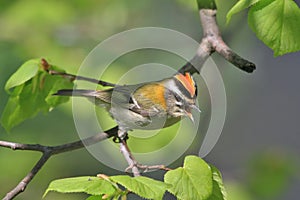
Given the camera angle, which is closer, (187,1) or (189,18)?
(187,1)

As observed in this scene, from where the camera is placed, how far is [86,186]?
1.02 m

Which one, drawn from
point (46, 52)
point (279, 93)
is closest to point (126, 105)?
point (46, 52)

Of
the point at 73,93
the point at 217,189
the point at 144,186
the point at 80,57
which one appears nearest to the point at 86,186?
the point at 144,186

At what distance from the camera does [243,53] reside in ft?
9.36

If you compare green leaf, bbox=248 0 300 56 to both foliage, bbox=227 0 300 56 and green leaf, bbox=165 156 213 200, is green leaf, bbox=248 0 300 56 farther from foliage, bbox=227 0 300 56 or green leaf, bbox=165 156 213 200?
green leaf, bbox=165 156 213 200

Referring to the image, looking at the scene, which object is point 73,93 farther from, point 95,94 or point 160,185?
point 160,185

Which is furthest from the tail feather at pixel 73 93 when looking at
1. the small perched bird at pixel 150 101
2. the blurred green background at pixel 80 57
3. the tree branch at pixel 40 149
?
the blurred green background at pixel 80 57

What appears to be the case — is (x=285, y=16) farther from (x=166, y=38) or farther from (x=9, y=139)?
(x=9, y=139)

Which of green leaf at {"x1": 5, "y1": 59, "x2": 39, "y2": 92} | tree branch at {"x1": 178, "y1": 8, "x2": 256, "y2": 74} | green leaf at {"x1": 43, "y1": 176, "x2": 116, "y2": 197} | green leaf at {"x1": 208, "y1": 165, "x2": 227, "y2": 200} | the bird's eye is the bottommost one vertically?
green leaf at {"x1": 208, "y1": 165, "x2": 227, "y2": 200}

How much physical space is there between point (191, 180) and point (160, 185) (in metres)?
0.08

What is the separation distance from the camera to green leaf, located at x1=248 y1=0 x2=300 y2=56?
1.17 meters


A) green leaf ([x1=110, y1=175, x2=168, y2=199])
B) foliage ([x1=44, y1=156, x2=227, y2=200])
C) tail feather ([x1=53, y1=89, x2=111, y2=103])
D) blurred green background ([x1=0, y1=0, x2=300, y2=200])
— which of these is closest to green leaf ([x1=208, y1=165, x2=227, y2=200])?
foliage ([x1=44, y1=156, x2=227, y2=200])

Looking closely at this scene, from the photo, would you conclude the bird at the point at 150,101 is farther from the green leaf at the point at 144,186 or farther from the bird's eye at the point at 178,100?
the green leaf at the point at 144,186

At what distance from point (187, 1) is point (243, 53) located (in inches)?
34.3
